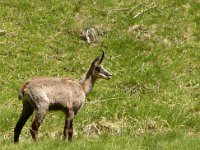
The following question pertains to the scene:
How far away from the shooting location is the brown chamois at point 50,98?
42.3ft

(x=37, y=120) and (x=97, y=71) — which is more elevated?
(x=97, y=71)

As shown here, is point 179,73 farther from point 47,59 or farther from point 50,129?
point 50,129

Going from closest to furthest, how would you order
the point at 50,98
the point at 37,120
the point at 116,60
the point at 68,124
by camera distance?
the point at 37,120 → the point at 50,98 → the point at 68,124 → the point at 116,60

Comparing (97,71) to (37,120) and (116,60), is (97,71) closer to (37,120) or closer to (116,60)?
(37,120)

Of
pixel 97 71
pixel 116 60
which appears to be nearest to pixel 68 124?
pixel 97 71

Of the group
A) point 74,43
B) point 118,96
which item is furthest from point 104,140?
point 74,43

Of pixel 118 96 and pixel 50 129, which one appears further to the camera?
pixel 118 96

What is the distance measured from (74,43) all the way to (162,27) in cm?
403

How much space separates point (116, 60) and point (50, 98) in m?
8.53

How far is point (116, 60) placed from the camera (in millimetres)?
21406

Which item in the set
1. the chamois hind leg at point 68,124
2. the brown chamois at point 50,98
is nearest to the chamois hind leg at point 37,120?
the brown chamois at point 50,98

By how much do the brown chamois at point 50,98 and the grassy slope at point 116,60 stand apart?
110 centimetres

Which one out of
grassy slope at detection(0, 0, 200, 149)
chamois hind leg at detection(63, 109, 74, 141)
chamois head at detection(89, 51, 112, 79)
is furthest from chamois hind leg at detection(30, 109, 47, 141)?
chamois head at detection(89, 51, 112, 79)

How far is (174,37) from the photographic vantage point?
22.7 metres
